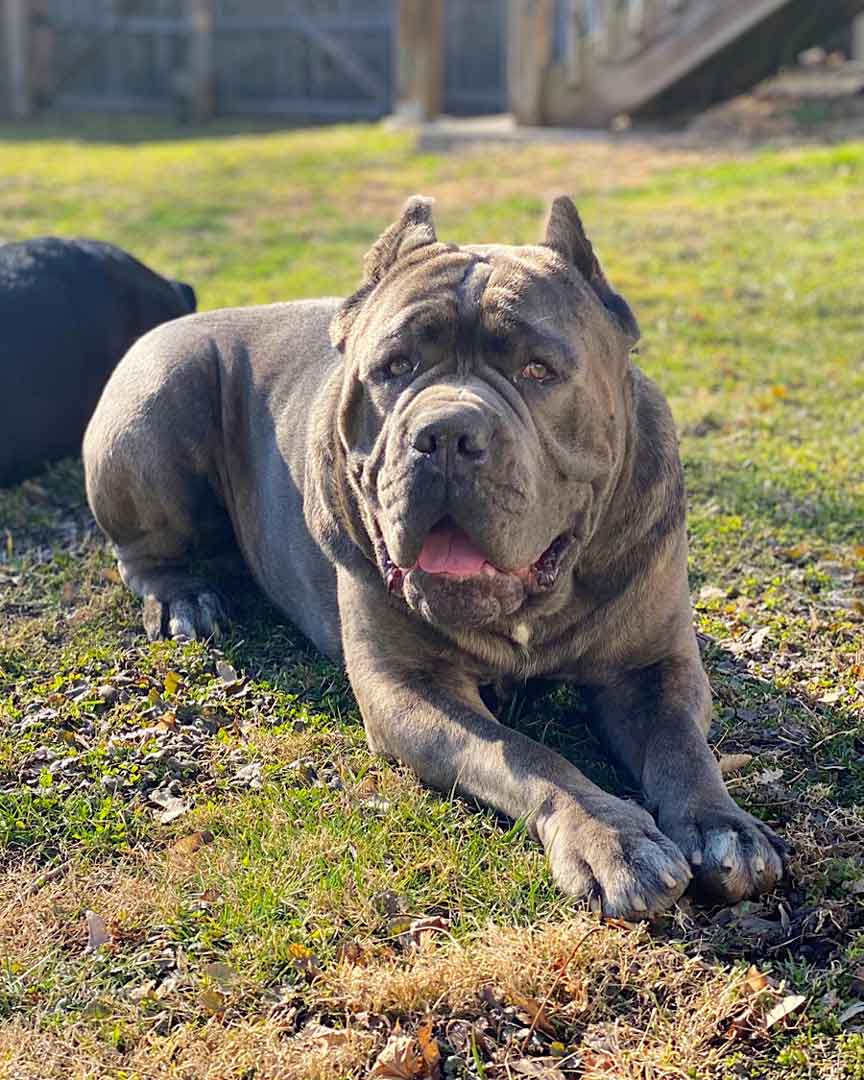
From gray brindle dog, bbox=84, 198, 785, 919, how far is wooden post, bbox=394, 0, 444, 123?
12.9 m

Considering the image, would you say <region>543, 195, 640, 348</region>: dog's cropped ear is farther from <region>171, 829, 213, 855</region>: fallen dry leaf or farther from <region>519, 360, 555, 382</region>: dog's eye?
<region>171, 829, 213, 855</region>: fallen dry leaf

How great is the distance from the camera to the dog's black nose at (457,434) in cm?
324

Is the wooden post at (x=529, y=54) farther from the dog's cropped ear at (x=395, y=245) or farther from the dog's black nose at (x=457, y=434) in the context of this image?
the dog's black nose at (x=457, y=434)

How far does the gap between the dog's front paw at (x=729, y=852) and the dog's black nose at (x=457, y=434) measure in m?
0.96

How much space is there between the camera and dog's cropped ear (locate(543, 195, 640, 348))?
12.3 ft

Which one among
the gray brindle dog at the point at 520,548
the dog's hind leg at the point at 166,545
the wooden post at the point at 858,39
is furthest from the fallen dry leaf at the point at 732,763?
the wooden post at the point at 858,39

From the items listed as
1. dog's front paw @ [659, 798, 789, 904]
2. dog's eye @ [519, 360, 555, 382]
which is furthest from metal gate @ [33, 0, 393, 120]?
dog's front paw @ [659, 798, 789, 904]

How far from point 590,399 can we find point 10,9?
1881cm

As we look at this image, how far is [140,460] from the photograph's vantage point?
4906mm

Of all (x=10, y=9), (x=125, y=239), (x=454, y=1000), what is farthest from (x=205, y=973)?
(x=10, y=9)

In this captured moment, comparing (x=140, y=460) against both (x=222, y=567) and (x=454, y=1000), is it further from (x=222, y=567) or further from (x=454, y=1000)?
(x=454, y=1000)

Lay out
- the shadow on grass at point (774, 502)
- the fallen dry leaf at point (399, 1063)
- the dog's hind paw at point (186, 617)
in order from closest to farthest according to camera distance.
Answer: the fallen dry leaf at point (399, 1063) → the dog's hind paw at point (186, 617) → the shadow on grass at point (774, 502)

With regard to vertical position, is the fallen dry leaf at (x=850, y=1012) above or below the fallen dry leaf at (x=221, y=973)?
above

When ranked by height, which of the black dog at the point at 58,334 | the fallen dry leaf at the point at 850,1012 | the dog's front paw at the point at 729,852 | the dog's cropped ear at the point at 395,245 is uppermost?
the dog's cropped ear at the point at 395,245
